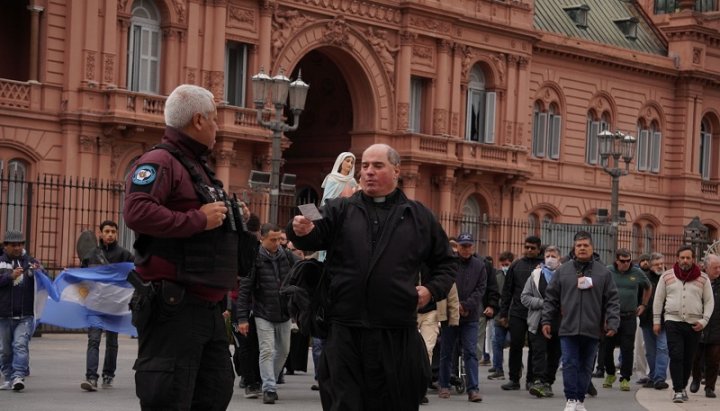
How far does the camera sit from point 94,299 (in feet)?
59.0

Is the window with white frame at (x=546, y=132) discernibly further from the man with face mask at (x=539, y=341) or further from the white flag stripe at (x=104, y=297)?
the white flag stripe at (x=104, y=297)

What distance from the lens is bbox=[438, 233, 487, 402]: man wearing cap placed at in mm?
19125

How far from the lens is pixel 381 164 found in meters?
9.86

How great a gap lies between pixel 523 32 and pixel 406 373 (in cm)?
4144

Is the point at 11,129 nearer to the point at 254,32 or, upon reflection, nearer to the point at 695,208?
the point at 254,32

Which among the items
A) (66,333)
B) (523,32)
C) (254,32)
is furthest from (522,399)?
(523,32)

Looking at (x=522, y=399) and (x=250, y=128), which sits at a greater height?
(x=250, y=128)

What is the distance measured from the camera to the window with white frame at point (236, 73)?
4147 centimetres

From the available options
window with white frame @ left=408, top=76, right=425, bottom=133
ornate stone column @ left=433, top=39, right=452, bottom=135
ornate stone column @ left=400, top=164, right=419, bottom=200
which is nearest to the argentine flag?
ornate stone column @ left=400, top=164, right=419, bottom=200

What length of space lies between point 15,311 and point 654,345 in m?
9.93

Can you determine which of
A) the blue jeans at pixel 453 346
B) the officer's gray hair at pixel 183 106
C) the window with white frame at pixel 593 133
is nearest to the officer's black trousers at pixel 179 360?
the officer's gray hair at pixel 183 106

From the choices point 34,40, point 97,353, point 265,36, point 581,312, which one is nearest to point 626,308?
point 581,312

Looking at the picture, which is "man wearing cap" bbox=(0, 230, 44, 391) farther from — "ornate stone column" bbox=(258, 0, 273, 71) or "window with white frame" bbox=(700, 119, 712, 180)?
"window with white frame" bbox=(700, 119, 712, 180)

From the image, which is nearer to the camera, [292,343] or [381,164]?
[381,164]
